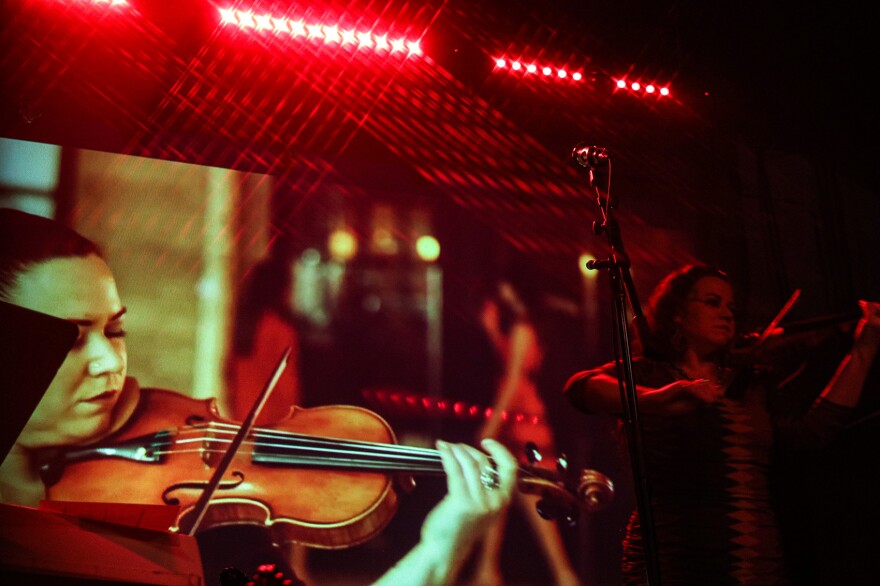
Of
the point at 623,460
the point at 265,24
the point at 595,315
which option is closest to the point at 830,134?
the point at 595,315

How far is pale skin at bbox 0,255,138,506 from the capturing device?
2.20 meters

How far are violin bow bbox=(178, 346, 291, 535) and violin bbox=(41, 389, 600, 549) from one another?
2 cm

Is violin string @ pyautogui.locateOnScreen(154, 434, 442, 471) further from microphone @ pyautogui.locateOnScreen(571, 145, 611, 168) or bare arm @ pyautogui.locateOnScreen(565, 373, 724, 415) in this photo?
microphone @ pyautogui.locateOnScreen(571, 145, 611, 168)

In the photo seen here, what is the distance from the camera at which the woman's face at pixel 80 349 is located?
2.26m

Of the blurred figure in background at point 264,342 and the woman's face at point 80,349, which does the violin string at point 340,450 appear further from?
the woman's face at point 80,349

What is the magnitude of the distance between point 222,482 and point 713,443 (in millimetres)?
1477

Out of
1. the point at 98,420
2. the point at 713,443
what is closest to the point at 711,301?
the point at 713,443

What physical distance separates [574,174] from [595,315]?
641 mm

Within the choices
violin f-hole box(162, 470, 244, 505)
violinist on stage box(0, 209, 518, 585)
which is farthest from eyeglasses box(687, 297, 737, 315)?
violin f-hole box(162, 470, 244, 505)

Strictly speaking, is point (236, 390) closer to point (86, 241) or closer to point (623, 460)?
point (86, 241)

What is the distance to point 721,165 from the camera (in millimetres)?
3273

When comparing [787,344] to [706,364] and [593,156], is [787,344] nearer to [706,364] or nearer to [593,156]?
[706,364]

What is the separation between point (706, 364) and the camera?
2.29m

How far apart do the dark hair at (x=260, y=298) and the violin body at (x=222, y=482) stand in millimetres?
256
